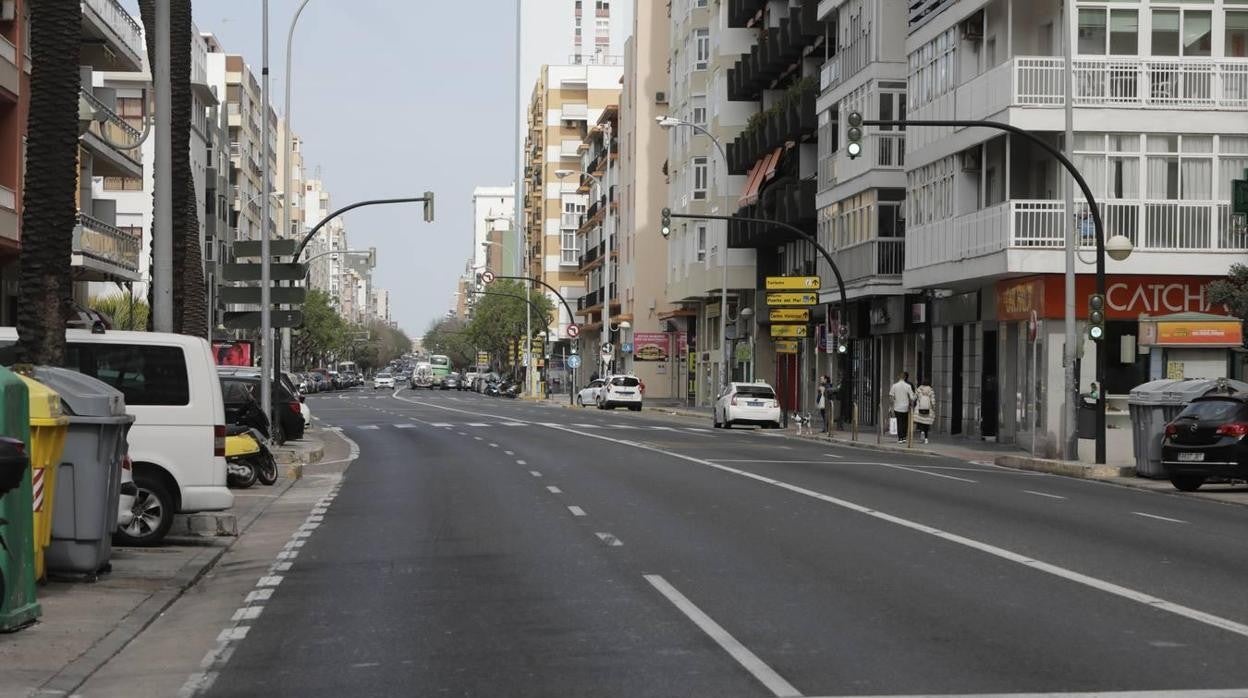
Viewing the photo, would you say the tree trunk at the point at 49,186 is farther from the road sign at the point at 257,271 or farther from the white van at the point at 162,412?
the road sign at the point at 257,271

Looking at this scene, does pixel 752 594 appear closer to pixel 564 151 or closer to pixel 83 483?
pixel 83 483

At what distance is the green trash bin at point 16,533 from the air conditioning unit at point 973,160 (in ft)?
112

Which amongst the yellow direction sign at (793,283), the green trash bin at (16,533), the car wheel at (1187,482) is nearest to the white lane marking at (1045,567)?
the car wheel at (1187,482)

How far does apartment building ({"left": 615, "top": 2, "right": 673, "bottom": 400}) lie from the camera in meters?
95.3

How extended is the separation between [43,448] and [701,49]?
229 feet

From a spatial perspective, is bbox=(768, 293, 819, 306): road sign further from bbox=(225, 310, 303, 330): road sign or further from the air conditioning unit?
bbox=(225, 310, 303, 330): road sign

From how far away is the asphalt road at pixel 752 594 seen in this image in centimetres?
896

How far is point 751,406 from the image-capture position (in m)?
54.1

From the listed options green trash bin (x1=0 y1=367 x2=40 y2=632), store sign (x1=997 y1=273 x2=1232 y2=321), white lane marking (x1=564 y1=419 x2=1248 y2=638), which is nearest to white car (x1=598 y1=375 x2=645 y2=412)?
store sign (x1=997 y1=273 x2=1232 y2=321)

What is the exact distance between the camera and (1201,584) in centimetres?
1289

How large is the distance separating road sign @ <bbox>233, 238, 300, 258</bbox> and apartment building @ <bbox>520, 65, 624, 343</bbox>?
107 metres

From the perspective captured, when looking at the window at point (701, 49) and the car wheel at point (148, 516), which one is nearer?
the car wheel at point (148, 516)

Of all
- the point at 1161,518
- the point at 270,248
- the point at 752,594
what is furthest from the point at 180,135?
the point at 752,594

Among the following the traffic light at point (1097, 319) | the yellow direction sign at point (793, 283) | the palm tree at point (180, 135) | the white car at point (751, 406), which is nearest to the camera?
the palm tree at point (180, 135)
